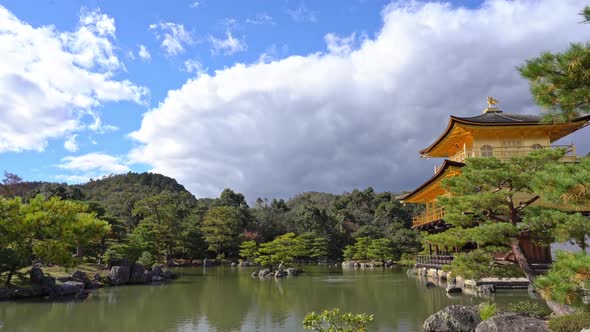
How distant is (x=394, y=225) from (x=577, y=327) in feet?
114

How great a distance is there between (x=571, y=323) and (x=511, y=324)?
88 centimetres

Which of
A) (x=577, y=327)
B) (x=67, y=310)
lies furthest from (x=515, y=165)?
(x=67, y=310)

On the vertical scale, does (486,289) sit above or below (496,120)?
below

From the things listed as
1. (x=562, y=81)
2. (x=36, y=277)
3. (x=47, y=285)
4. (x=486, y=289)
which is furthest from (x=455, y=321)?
(x=36, y=277)

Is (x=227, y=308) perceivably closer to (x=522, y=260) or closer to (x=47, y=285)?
(x=47, y=285)

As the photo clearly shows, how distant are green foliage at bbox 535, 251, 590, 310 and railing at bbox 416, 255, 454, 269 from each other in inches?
542

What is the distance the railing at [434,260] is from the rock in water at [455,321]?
9133 mm

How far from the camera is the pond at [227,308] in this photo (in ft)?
32.3

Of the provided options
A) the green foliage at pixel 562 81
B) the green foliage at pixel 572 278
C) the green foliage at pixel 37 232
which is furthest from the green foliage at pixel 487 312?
the green foliage at pixel 37 232

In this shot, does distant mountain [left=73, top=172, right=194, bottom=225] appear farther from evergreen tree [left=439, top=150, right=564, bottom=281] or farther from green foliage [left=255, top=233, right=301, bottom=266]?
evergreen tree [left=439, top=150, right=564, bottom=281]

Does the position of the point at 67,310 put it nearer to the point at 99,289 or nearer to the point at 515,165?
the point at 99,289

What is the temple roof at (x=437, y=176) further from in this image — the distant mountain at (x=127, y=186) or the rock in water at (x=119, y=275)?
the distant mountain at (x=127, y=186)

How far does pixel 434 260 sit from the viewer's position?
20.0 metres

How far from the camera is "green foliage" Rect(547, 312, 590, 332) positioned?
651cm
